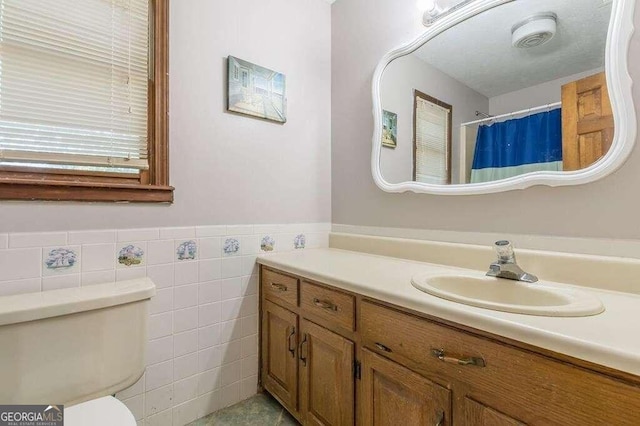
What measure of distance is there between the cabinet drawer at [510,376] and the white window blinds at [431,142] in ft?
2.50

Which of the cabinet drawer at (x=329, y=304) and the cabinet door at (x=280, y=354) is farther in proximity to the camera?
the cabinet door at (x=280, y=354)

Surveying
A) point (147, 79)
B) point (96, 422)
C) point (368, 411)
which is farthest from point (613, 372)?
point (147, 79)

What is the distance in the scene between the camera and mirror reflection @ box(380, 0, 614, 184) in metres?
1.02

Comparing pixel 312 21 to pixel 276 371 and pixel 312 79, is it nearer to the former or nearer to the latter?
pixel 312 79

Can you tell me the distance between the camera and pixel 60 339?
3.08 ft

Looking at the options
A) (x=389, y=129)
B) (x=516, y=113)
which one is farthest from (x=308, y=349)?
(x=516, y=113)

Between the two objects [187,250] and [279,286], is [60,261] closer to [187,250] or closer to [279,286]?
[187,250]

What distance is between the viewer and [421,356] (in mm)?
854

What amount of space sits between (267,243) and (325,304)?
606mm

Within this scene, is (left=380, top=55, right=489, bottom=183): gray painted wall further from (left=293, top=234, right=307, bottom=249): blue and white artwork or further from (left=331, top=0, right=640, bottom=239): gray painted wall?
(left=293, top=234, right=307, bottom=249): blue and white artwork

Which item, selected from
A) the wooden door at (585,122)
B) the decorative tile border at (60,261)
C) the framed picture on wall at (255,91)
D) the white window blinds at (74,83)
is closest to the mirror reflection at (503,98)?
the wooden door at (585,122)

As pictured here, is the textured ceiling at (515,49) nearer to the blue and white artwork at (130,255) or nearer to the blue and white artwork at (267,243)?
the blue and white artwork at (267,243)

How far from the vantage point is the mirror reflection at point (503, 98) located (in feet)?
3.35

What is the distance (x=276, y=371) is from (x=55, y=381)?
0.88 m
